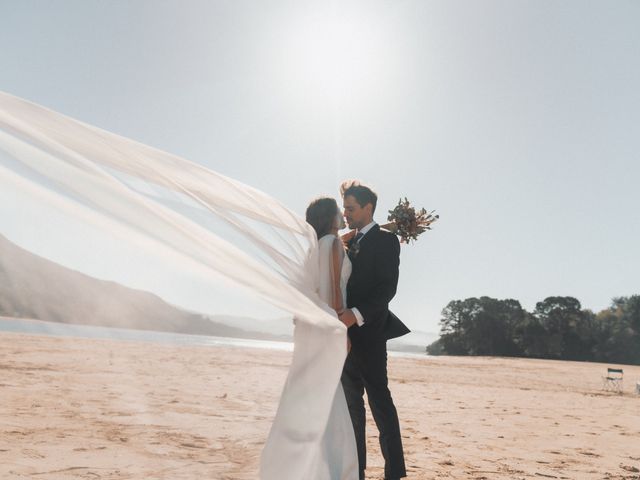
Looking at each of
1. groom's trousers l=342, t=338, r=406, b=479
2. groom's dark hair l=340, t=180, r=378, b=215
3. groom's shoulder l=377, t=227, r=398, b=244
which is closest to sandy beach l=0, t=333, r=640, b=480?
groom's trousers l=342, t=338, r=406, b=479

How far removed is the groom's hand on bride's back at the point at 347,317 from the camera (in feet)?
9.65

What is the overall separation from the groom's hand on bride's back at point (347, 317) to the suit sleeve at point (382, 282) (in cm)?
9

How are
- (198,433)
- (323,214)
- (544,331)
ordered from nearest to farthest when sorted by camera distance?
(198,433) → (323,214) → (544,331)

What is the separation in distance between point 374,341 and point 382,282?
15.9 inches

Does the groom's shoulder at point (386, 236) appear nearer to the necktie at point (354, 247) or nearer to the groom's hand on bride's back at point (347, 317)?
the necktie at point (354, 247)

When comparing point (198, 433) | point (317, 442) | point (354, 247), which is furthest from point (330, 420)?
point (354, 247)

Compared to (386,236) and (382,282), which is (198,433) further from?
(386,236)

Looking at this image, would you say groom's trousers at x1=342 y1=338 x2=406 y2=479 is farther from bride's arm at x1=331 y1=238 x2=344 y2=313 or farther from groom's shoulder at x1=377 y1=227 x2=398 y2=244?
groom's shoulder at x1=377 y1=227 x2=398 y2=244

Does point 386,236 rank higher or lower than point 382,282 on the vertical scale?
higher

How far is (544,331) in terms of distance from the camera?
216 ft

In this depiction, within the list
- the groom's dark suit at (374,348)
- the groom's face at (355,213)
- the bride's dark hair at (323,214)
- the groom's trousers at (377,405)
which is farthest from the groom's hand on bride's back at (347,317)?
the groom's face at (355,213)

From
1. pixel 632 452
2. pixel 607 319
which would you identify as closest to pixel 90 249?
pixel 632 452

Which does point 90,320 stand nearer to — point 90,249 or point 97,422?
point 90,249

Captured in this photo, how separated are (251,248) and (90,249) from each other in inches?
31.5
